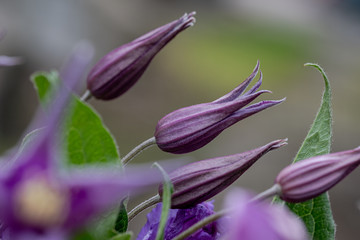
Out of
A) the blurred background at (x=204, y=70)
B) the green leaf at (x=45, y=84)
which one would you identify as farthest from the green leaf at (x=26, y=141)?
the blurred background at (x=204, y=70)

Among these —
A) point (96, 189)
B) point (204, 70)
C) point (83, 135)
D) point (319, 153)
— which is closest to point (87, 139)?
point (83, 135)

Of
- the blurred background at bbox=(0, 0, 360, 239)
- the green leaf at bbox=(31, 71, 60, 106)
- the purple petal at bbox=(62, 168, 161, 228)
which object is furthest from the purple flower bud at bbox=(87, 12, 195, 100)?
the blurred background at bbox=(0, 0, 360, 239)

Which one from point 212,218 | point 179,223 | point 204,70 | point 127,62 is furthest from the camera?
point 204,70

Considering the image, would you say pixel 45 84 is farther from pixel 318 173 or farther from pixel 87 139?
pixel 318 173

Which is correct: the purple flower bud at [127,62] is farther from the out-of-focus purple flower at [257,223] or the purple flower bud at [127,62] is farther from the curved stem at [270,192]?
the out-of-focus purple flower at [257,223]

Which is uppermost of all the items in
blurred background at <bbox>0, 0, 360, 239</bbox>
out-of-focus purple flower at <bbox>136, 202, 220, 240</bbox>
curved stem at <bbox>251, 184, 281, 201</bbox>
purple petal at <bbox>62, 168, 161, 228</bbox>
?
purple petal at <bbox>62, 168, 161, 228</bbox>

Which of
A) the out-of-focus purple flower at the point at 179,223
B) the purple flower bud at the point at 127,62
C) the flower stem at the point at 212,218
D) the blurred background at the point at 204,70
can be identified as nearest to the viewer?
the flower stem at the point at 212,218

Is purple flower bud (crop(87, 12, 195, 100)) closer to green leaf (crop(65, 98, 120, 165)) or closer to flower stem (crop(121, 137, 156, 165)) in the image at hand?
flower stem (crop(121, 137, 156, 165))
